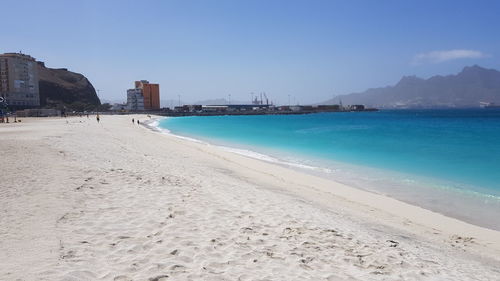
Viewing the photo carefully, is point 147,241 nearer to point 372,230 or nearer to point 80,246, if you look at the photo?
point 80,246

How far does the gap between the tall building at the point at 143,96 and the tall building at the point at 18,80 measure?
4015 centimetres

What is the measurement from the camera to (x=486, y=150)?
2303cm

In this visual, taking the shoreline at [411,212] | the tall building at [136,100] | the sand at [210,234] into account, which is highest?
the tall building at [136,100]

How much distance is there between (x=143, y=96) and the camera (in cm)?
14500

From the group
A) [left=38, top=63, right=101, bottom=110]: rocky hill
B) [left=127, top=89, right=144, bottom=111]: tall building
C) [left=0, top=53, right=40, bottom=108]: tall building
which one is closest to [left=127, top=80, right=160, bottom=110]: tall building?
[left=127, top=89, right=144, bottom=111]: tall building

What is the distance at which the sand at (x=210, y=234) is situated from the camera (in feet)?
12.6

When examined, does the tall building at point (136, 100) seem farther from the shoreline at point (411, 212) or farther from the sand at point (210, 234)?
the shoreline at point (411, 212)

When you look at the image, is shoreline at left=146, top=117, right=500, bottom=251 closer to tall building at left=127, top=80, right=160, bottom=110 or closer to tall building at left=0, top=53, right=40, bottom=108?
tall building at left=0, top=53, right=40, bottom=108

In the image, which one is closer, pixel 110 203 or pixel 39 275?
pixel 39 275

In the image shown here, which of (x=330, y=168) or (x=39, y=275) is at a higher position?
(x=39, y=275)

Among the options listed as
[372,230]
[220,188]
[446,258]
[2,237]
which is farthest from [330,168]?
[2,237]

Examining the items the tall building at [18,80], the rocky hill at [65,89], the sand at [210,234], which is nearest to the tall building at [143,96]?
the rocky hill at [65,89]

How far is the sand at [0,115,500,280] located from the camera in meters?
3.83

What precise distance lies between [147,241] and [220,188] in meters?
4.00
